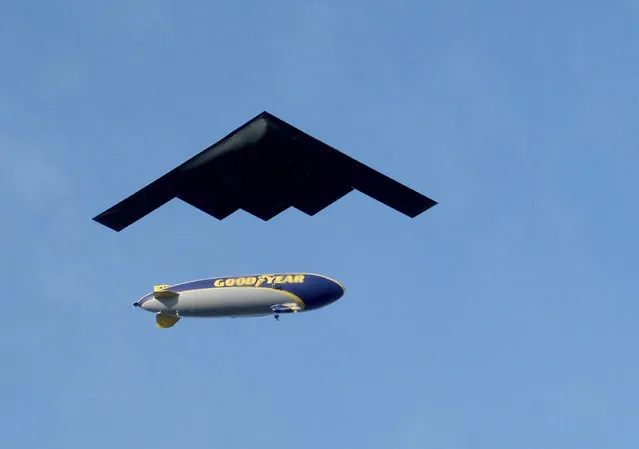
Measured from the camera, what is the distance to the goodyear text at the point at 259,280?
61094mm

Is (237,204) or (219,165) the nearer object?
(219,165)

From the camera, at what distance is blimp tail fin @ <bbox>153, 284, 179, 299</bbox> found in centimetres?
6296

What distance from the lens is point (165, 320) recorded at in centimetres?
6469

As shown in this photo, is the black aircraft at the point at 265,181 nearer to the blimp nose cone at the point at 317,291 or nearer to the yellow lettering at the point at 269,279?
the yellow lettering at the point at 269,279

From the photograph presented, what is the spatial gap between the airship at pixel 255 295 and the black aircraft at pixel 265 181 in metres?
4.00

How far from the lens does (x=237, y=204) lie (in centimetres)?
5950

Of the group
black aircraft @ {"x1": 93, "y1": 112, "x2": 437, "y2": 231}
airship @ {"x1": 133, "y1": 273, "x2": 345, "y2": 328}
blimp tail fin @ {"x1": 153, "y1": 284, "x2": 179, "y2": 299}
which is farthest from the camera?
blimp tail fin @ {"x1": 153, "y1": 284, "x2": 179, "y2": 299}

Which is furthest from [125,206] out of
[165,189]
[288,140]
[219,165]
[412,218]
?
[412,218]

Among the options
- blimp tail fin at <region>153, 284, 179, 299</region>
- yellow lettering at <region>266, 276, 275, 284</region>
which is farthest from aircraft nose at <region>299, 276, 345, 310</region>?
blimp tail fin at <region>153, 284, 179, 299</region>

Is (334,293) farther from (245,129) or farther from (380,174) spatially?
(245,129)

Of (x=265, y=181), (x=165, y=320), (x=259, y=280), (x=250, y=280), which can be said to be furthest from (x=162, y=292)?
(x=265, y=181)

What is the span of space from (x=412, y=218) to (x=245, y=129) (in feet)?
38.9

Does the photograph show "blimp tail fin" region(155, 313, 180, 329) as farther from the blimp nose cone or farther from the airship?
the blimp nose cone

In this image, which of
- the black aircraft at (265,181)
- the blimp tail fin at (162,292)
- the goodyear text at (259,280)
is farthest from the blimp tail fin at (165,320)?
the black aircraft at (265,181)
